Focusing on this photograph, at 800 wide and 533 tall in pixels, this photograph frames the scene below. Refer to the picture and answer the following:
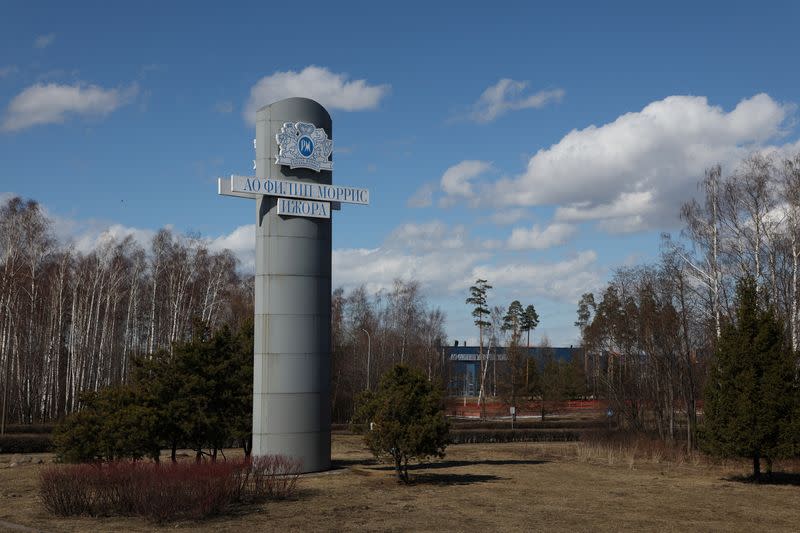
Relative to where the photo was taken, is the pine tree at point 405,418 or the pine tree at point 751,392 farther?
the pine tree at point 751,392

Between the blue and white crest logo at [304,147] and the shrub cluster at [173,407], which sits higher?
the blue and white crest logo at [304,147]

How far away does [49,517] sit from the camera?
19562mm

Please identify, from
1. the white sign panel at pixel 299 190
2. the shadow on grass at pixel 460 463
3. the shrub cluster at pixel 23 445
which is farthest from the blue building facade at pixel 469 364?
the white sign panel at pixel 299 190

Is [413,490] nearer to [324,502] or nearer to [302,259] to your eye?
[324,502]

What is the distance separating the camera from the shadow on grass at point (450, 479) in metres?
27.5

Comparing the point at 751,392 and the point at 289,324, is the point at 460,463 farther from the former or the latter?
the point at 751,392

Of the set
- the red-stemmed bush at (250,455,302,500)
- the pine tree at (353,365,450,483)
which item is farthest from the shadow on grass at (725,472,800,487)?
the red-stemmed bush at (250,455,302,500)

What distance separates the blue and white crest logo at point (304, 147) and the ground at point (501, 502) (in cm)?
1154

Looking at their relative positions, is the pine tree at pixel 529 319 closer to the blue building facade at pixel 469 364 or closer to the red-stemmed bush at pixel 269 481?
the blue building facade at pixel 469 364

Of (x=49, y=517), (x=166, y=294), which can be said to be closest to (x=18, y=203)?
(x=166, y=294)

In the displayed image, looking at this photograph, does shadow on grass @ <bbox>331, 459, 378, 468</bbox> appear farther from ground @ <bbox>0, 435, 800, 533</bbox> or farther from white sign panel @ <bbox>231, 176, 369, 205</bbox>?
white sign panel @ <bbox>231, 176, 369, 205</bbox>

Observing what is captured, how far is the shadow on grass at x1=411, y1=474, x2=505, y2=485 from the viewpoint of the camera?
27484 millimetres

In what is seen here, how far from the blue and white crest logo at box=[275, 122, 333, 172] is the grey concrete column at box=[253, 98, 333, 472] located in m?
0.31

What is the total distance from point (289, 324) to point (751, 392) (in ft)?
53.0
